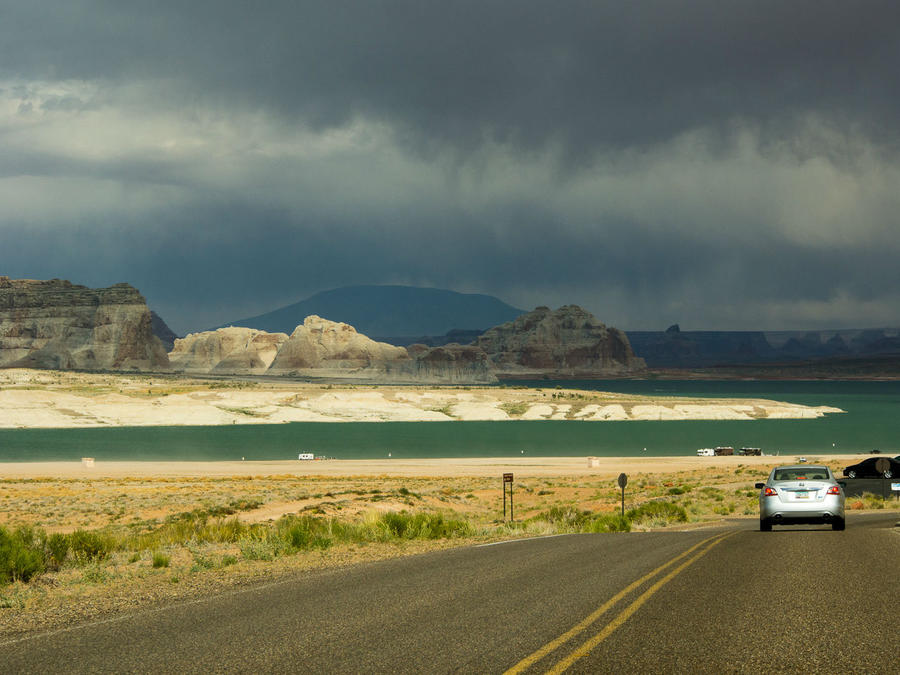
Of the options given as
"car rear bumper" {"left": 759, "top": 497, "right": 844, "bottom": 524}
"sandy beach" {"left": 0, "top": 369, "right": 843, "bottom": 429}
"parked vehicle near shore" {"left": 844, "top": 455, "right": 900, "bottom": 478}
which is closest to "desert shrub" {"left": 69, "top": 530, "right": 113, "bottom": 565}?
"car rear bumper" {"left": 759, "top": 497, "right": 844, "bottom": 524}

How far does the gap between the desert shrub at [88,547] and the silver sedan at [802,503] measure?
13734mm

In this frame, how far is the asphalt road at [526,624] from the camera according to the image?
7.17 meters

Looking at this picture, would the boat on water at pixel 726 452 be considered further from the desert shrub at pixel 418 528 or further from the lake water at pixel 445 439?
the desert shrub at pixel 418 528

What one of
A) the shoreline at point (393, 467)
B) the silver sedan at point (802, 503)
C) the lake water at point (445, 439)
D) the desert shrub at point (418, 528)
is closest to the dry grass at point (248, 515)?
the desert shrub at point (418, 528)

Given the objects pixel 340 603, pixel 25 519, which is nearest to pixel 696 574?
pixel 340 603

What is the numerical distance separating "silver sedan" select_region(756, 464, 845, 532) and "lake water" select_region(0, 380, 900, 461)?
67982 mm

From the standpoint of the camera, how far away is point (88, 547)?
1711cm

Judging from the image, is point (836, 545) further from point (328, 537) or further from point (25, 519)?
point (25, 519)

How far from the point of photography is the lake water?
8819cm

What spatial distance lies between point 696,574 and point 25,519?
28.1 metres

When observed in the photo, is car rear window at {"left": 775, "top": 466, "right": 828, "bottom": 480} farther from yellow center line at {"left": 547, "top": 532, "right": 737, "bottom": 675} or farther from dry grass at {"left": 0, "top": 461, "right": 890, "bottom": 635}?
yellow center line at {"left": 547, "top": 532, "right": 737, "bottom": 675}

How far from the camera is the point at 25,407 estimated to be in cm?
12288

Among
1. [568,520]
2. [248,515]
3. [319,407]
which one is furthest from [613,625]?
[319,407]

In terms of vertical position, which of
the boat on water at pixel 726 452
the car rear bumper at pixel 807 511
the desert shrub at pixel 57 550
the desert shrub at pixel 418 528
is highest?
the car rear bumper at pixel 807 511
